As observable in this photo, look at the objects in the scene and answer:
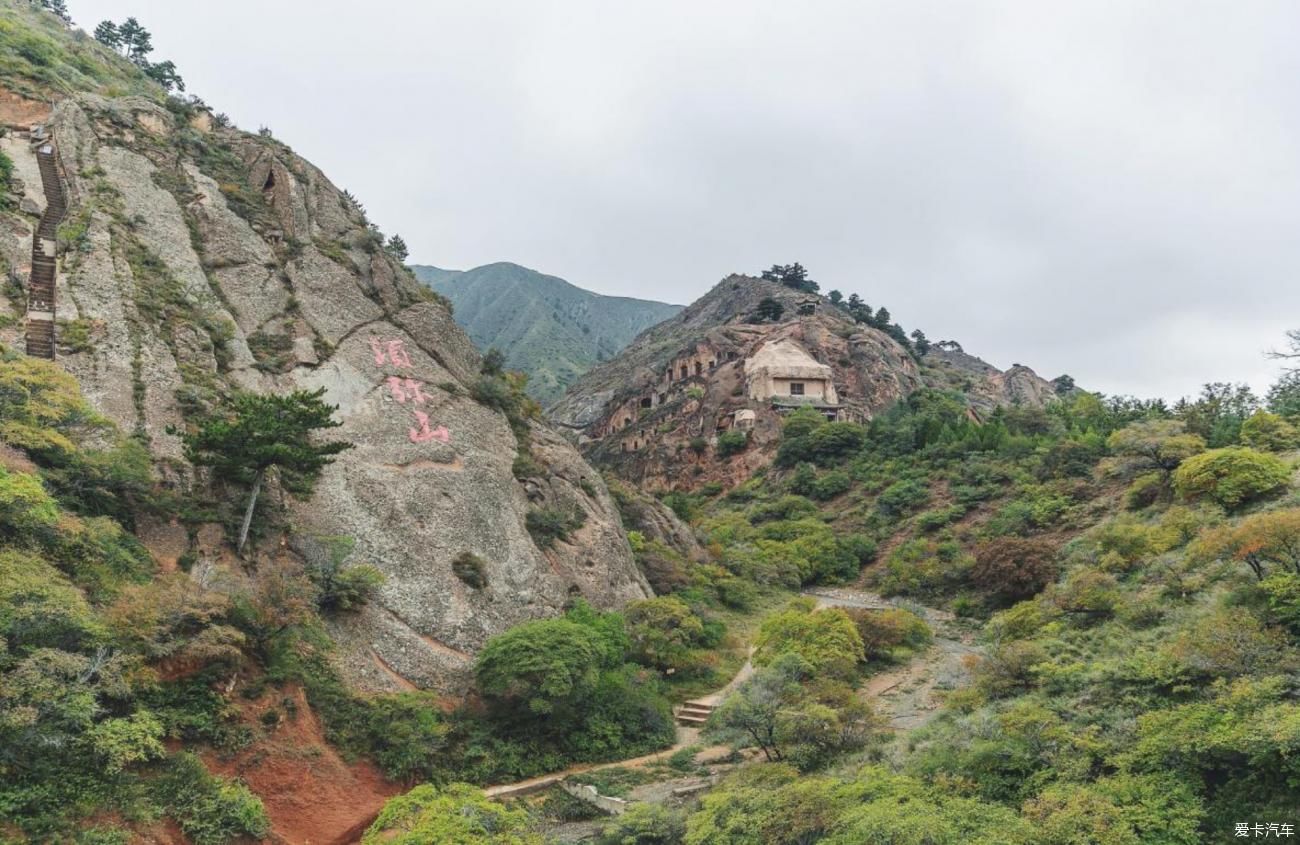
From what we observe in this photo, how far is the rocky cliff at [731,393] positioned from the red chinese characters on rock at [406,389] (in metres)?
37.4

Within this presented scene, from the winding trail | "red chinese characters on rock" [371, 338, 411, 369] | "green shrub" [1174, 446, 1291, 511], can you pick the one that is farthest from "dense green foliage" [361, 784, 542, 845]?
"green shrub" [1174, 446, 1291, 511]

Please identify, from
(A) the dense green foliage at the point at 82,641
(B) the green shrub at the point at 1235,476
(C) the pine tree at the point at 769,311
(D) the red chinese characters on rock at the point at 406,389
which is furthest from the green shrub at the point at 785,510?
(A) the dense green foliage at the point at 82,641

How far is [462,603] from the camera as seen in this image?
22.4m

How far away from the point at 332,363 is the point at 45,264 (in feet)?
29.0

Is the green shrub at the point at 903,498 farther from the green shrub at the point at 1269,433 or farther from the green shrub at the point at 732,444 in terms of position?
the green shrub at the point at 732,444

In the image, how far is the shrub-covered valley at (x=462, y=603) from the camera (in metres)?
11.9

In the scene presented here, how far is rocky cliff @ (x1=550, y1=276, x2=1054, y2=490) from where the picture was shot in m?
65.2

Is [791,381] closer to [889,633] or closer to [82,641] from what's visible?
[889,633]

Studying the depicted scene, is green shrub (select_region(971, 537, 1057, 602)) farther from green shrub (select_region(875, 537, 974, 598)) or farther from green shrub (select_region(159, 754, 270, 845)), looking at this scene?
green shrub (select_region(159, 754, 270, 845))

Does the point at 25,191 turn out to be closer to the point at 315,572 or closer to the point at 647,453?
the point at 315,572

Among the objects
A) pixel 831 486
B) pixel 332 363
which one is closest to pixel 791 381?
pixel 831 486

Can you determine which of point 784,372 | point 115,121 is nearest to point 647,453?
point 784,372

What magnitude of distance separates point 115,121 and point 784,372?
171ft

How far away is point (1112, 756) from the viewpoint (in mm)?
12195
